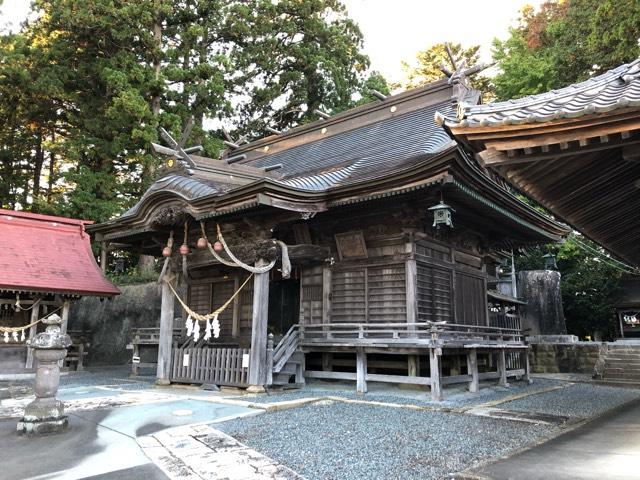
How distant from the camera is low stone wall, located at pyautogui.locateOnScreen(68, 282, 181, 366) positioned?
20500 millimetres

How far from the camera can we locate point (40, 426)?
624 cm

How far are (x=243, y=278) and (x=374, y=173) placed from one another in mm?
5035

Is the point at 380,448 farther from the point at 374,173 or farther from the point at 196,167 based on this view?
the point at 196,167

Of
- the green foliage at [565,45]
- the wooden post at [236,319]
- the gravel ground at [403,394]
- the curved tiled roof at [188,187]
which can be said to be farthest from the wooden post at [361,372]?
the green foliage at [565,45]

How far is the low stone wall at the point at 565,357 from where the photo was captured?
16844 mm

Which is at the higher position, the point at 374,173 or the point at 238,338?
the point at 374,173

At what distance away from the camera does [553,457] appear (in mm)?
4832

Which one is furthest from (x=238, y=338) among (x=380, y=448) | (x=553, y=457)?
(x=553, y=457)

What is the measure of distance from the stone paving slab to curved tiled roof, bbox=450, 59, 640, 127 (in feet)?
12.4

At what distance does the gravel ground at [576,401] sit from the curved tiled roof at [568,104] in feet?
17.9

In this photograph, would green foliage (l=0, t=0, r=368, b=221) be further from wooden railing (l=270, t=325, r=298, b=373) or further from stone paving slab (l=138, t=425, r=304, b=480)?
stone paving slab (l=138, t=425, r=304, b=480)

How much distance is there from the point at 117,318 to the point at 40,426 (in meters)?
16.0

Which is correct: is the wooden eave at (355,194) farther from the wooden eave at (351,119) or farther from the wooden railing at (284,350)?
the wooden eave at (351,119)

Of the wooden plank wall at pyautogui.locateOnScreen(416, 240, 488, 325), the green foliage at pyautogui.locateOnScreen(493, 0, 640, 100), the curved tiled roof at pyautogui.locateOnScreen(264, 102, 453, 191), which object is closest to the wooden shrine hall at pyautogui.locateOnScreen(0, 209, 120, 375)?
the curved tiled roof at pyautogui.locateOnScreen(264, 102, 453, 191)
